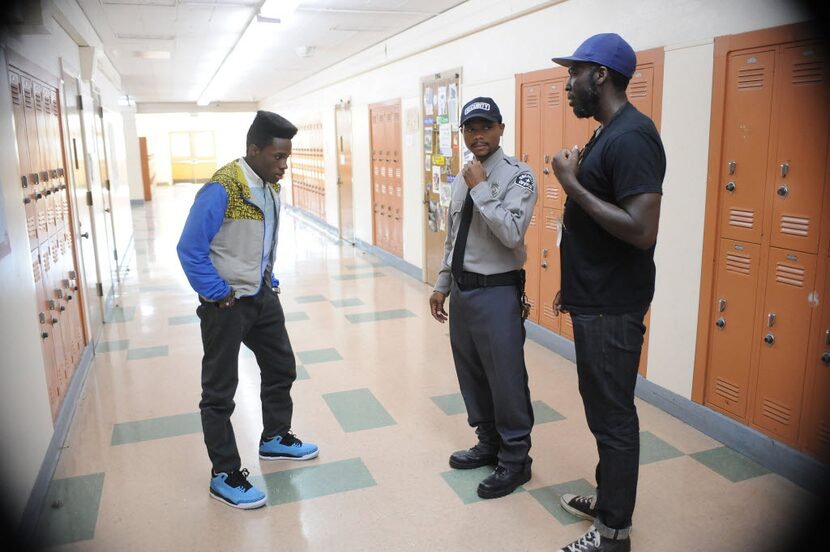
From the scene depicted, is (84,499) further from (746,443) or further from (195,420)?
(746,443)

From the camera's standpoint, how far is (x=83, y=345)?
4.15 meters

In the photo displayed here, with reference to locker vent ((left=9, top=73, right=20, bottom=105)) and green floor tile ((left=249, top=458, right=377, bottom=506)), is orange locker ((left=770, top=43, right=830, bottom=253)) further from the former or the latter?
locker vent ((left=9, top=73, right=20, bottom=105))

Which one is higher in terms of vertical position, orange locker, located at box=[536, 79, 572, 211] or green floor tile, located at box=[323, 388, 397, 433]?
orange locker, located at box=[536, 79, 572, 211]

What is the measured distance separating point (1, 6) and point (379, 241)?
18.5 feet

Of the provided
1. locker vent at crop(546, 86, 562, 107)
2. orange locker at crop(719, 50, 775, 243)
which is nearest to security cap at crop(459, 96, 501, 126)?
orange locker at crop(719, 50, 775, 243)

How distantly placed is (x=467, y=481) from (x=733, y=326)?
142cm

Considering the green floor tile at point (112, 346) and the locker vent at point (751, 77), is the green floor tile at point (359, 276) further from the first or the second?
the locker vent at point (751, 77)

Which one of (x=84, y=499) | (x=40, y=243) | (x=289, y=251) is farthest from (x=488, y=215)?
(x=289, y=251)

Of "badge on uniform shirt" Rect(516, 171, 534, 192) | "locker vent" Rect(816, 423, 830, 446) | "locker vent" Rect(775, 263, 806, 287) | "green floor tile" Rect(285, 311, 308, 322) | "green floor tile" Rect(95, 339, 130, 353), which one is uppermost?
"badge on uniform shirt" Rect(516, 171, 534, 192)

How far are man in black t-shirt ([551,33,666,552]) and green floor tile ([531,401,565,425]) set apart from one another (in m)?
1.08

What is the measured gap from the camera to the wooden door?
28.7ft

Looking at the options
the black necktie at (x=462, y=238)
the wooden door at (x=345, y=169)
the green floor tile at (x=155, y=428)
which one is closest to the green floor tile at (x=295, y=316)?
the green floor tile at (x=155, y=428)

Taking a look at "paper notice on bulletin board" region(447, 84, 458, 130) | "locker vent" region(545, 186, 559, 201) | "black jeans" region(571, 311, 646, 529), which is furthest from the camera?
"paper notice on bulletin board" region(447, 84, 458, 130)

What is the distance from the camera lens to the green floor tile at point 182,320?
512cm
